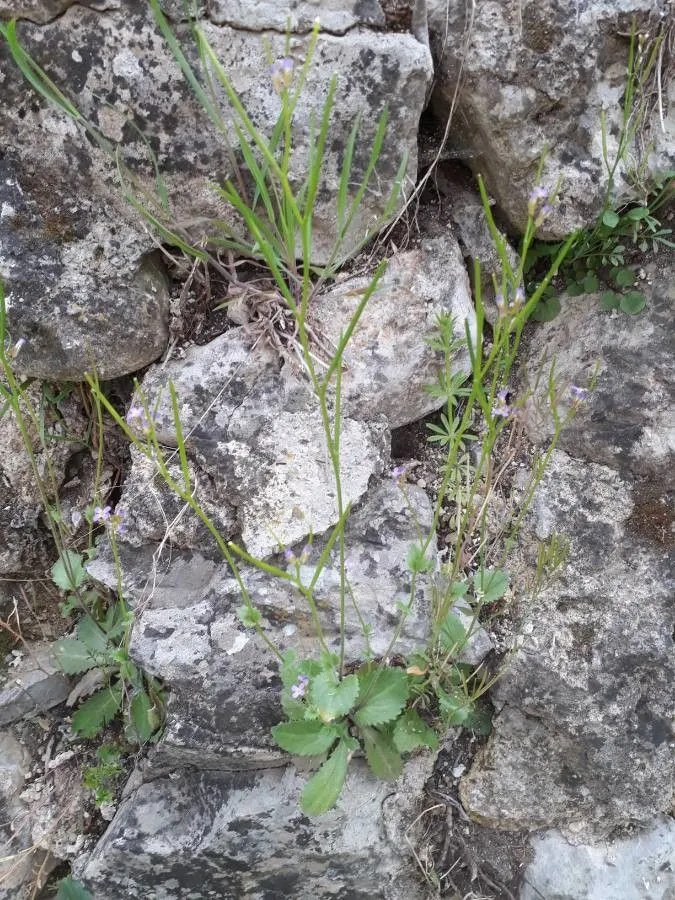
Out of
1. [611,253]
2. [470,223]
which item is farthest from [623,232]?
[470,223]

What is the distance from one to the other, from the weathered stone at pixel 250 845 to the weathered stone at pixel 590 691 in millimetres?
319

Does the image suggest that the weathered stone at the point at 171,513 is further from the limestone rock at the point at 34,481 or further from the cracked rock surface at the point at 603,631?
the cracked rock surface at the point at 603,631

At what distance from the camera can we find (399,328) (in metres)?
1.96

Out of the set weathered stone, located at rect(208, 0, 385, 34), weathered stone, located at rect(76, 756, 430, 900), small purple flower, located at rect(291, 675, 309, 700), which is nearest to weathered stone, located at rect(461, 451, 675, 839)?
weathered stone, located at rect(76, 756, 430, 900)

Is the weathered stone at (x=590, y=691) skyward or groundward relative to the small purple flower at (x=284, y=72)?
groundward

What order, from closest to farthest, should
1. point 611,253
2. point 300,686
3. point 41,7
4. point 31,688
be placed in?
point 300,686 < point 41,7 < point 611,253 < point 31,688

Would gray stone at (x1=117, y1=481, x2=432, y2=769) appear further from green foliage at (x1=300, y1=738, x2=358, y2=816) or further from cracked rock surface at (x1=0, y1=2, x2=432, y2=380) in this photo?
cracked rock surface at (x1=0, y1=2, x2=432, y2=380)

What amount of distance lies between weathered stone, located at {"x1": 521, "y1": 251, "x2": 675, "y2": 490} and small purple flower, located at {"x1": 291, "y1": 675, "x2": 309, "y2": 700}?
1.01 metres

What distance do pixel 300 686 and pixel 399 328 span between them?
3.41ft

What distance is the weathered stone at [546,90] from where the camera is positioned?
5.78 ft

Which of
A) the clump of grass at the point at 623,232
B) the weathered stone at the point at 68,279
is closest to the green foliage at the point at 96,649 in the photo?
the weathered stone at the point at 68,279

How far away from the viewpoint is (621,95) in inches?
73.7

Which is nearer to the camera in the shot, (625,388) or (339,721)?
(339,721)

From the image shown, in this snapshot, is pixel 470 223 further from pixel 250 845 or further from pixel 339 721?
pixel 250 845
